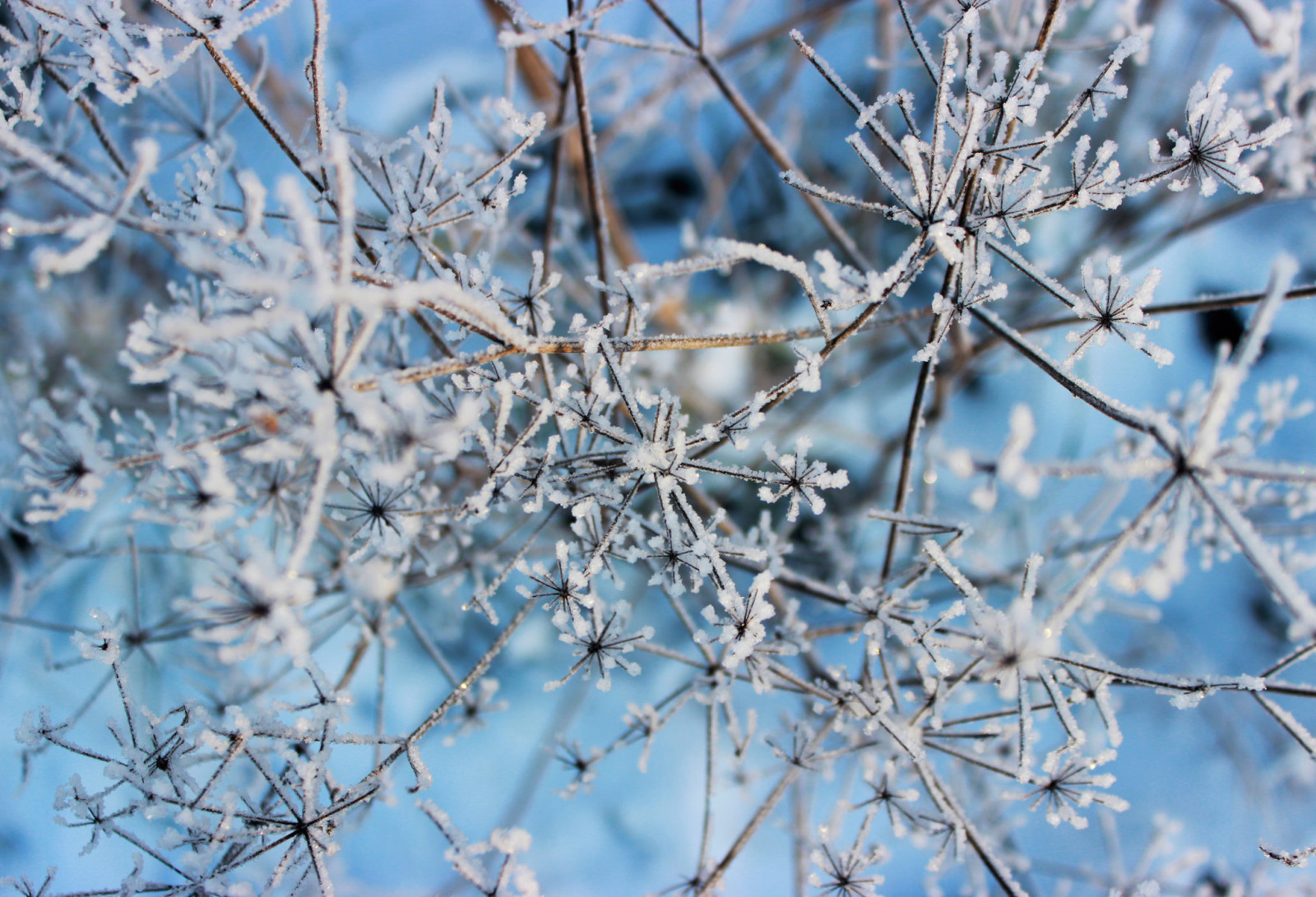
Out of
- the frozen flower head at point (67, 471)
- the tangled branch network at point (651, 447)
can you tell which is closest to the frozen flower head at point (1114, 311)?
the tangled branch network at point (651, 447)

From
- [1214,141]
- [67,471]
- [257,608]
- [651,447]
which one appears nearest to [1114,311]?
[1214,141]

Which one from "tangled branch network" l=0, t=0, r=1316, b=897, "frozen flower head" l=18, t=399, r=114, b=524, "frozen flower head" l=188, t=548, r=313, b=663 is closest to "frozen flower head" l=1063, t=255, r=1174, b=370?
"tangled branch network" l=0, t=0, r=1316, b=897

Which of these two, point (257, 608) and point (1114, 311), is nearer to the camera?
point (257, 608)

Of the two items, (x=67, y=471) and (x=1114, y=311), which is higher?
(x=1114, y=311)

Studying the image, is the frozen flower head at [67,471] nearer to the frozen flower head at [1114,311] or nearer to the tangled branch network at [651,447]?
the tangled branch network at [651,447]

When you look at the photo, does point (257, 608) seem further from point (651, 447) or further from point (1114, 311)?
point (1114, 311)

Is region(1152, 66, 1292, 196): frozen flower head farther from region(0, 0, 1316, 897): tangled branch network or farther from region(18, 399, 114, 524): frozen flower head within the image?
region(18, 399, 114, 524): frozen flower head

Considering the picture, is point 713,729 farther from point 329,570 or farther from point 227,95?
point 227,95
